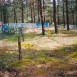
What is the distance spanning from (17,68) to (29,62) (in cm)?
185

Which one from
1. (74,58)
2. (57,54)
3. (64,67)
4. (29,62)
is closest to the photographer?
(64,67)

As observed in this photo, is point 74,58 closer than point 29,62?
No

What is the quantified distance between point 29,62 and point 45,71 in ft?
8.52

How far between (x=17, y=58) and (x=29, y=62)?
164 centimetres

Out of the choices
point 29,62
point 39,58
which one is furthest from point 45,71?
point 39,58

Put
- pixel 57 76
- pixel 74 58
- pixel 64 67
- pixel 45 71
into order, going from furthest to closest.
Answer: pixel 74 58
pixel 64 67
pixel 45 71
pixel 57 76

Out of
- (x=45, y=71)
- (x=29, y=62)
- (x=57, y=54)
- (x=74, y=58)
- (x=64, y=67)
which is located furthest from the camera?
(x=57, y=54)

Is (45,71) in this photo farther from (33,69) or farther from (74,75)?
(74,75)

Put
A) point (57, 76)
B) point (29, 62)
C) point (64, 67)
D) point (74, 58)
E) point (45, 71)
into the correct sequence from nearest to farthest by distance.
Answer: point (57, 76), point (45, 71), point (64, 67), point (29, 62), point (74, 58)

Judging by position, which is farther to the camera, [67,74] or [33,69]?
[33,69]

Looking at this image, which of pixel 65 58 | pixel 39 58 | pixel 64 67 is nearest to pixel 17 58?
pixel 39 58

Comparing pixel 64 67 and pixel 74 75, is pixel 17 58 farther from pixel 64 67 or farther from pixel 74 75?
pixel 74 75

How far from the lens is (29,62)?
15.1 meters

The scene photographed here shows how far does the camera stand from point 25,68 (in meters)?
13.5
